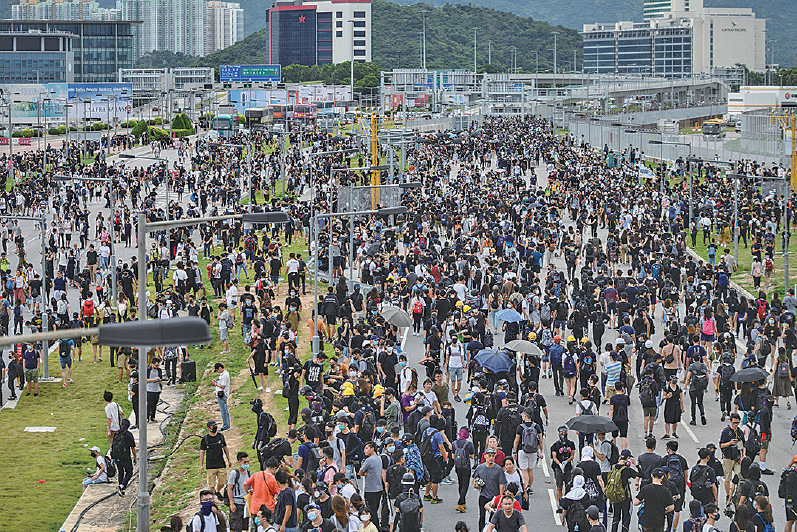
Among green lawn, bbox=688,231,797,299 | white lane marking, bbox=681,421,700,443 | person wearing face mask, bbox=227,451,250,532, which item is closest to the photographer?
person wearing face mask, bbox=227,451,250,532

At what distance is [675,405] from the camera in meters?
19.9

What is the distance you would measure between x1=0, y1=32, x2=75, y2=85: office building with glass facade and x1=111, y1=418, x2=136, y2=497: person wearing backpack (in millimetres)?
141771

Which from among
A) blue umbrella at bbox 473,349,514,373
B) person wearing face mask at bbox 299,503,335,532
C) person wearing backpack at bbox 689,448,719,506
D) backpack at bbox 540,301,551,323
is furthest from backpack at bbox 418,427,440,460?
backpack at bbox 540,301,551,323

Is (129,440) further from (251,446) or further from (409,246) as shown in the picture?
(409,246)

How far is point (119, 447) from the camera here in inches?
772

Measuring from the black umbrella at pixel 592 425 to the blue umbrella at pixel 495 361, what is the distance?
12.4 feet

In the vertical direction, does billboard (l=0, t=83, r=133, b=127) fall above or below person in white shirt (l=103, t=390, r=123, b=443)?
above

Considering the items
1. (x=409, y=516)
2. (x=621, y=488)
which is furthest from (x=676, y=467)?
(x=409, y=516)

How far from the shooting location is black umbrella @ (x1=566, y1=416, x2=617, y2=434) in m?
16.6

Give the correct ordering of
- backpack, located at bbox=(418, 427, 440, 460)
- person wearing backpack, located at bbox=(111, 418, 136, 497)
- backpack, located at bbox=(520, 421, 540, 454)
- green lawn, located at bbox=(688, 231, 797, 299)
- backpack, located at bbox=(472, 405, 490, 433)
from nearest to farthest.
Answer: backpack, located at bbox=(418, 427, 440, 460) → backpack, located at bbox=(520, 421, 540, 454) → backpack, located at bbox=(472, 405, 490, 433) → person wearing backpack, located at bbox=(111, 418, 136, 497) → green lawn, located at bbox=(688, 231, 797, 299)

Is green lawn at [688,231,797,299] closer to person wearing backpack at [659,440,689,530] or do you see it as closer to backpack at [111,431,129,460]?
person wearing backpack at [659,440,689,530]

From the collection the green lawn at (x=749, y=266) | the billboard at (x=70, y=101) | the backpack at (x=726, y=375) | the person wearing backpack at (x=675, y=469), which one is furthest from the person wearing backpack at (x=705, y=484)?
the billboard at (x=70, y=101)

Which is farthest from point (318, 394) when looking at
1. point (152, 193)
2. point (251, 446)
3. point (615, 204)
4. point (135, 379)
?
point (152, 193)

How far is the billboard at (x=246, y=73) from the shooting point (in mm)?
157375
